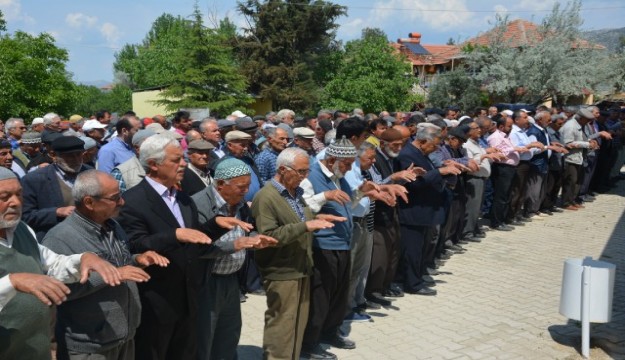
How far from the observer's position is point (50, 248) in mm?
2994

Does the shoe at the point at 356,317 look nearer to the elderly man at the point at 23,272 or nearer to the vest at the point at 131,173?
the vest at the point at 131,173

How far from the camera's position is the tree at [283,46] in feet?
103

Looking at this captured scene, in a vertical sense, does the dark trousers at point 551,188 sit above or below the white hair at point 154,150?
below

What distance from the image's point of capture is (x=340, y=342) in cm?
533

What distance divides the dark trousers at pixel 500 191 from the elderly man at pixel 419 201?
3361 millimetres

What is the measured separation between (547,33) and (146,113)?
22630 mm

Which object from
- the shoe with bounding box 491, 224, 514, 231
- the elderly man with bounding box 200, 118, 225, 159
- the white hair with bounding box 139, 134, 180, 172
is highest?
the elderly man with bounding box 200, 118, 225, 159

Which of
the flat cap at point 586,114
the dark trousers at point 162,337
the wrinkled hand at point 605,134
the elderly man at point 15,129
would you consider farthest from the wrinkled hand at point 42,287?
the wrinkled hand at point 605,134

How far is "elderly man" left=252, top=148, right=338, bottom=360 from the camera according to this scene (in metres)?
4.21

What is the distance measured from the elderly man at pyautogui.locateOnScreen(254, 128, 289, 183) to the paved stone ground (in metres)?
1.58

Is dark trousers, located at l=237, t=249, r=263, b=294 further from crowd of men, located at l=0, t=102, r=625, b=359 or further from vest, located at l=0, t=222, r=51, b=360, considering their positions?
vest, located at l=0, t=222, r=51, b=360

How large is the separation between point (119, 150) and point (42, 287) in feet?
15.0

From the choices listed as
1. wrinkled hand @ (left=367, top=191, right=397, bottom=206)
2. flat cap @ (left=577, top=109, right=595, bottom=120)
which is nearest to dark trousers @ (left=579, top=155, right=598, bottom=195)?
flat cap @ (left=577, top=109, right=595, bottom=120)

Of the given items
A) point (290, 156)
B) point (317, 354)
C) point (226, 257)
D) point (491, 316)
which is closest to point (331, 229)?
point (290, 156)
